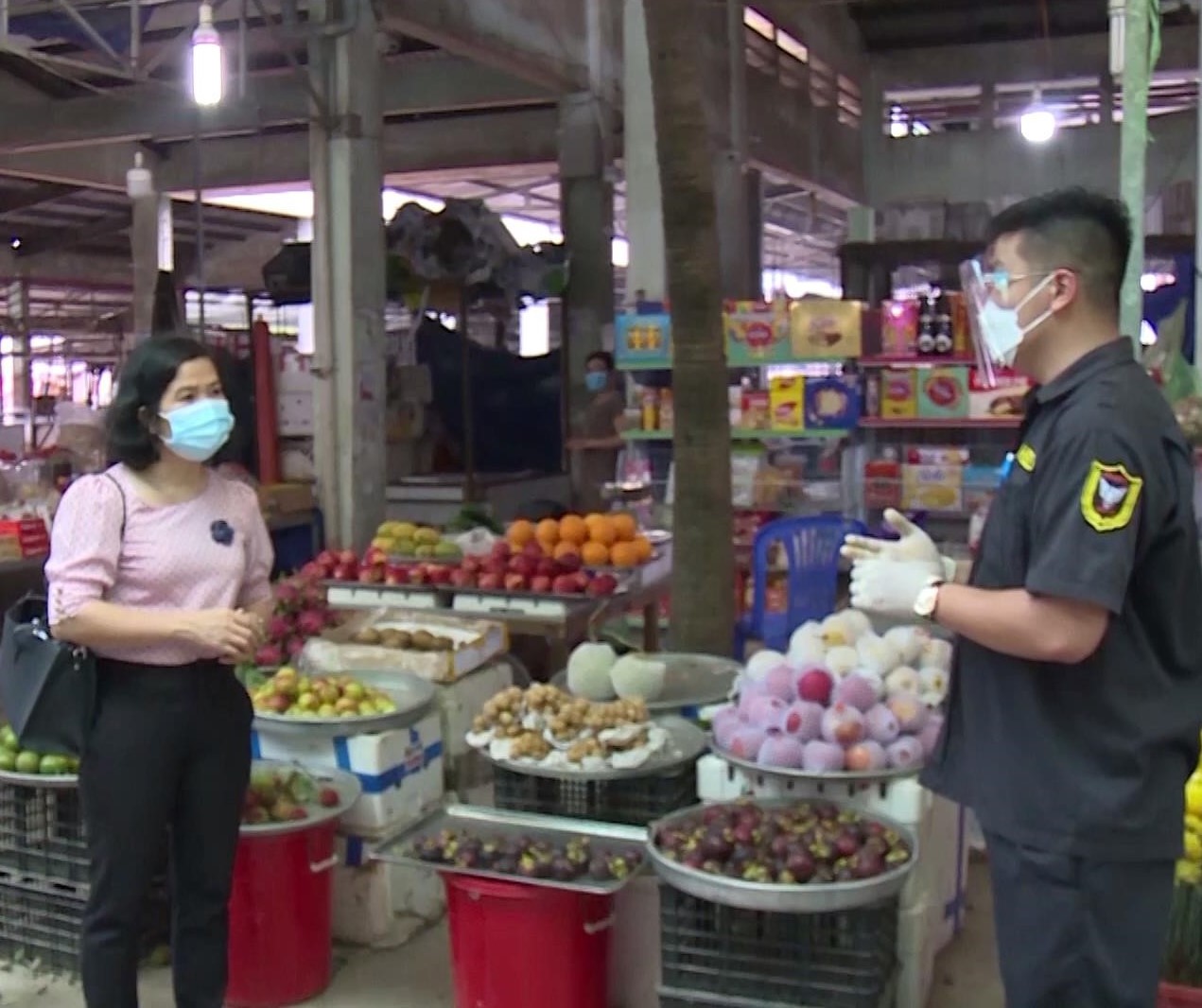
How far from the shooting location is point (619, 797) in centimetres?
338

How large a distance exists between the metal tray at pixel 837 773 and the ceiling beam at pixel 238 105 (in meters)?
8.67

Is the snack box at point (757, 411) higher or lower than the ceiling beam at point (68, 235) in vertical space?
lower

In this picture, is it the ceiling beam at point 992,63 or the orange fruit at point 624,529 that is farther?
the ceiling beam at point 992,63

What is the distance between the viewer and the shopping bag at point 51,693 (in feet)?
8.90

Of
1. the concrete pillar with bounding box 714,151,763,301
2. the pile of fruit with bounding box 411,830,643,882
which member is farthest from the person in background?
the pile of fruit with bounding box 411,830,643,882

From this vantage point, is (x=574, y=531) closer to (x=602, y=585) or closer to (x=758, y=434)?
(x=602, y=585)

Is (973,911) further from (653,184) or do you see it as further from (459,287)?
(459,287)

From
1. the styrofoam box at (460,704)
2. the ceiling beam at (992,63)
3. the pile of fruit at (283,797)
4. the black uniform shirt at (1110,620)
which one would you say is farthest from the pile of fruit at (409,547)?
the ceiling beam at (992,63)

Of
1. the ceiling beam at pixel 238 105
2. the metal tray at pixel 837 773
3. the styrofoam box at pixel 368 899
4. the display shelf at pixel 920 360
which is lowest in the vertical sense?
the styrofoam box at pixel 368 899

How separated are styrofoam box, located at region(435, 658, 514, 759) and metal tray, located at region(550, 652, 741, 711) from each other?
317 millimetres

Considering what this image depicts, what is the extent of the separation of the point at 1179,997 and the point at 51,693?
2281 mm

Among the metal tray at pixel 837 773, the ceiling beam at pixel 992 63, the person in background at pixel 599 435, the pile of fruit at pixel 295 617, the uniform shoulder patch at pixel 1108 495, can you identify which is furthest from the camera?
the ceiling beam at pixel 992 63

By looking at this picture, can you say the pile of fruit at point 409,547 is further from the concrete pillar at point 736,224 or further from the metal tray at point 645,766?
the concrete pillar at point 736,224

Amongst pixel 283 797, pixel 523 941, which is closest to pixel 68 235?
pixel 283 797
